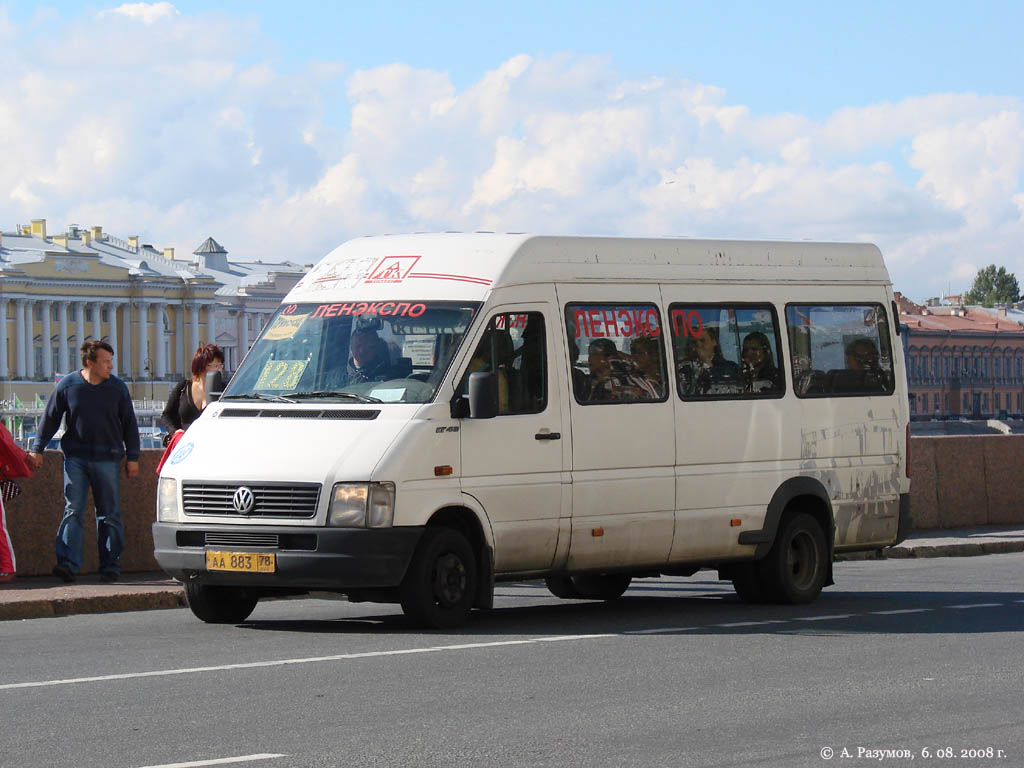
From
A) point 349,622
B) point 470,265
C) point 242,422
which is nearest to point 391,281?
point 470,265

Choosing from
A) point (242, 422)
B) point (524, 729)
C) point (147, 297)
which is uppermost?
point (147, 297)

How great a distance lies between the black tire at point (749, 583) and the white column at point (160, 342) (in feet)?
504

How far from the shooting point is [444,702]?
9.36 m

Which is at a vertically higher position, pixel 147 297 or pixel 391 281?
pixel 147 297

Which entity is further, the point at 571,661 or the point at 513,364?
the point at 513,364

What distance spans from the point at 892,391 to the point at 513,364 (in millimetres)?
4180

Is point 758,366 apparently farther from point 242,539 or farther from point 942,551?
point 942,551

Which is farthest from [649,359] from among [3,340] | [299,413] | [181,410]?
[3,340]

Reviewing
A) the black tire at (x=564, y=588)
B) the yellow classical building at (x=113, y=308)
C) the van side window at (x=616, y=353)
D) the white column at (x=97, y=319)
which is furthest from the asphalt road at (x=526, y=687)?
the white column at (x=97, y=319)

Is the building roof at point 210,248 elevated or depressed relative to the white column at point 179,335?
elevated

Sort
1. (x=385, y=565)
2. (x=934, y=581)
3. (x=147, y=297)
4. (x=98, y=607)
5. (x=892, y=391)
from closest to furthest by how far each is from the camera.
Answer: (x=385, y=565), (x=98, y=607), (x=892, y=391), (x=934, y=581), (x=147, y=297)

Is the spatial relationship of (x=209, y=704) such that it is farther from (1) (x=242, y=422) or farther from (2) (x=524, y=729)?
(1) (x=242, y=422)

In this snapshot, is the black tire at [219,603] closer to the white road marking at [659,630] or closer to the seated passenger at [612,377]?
the white road marking at [659,630]

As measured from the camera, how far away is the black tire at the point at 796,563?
583 inches
